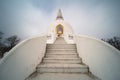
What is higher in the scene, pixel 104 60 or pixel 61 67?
pixel 104 60

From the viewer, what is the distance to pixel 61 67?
3521 mm

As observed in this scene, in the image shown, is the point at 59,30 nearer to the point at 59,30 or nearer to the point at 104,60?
the point at 59,30

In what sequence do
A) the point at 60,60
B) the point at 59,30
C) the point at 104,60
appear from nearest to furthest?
the point at 104,60
the point at 60,60
the point at 59,30

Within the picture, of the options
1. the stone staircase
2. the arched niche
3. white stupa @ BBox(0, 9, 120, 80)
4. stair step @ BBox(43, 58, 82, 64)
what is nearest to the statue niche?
the arched niche

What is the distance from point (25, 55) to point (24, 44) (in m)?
0.35

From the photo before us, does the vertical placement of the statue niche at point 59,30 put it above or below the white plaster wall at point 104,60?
above

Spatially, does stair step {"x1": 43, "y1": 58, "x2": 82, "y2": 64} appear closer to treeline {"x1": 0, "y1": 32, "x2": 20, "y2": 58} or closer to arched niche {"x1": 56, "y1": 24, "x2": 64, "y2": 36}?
arched niche {"x1": 56, "y1": 24, "x2": 64, "y2": 36}

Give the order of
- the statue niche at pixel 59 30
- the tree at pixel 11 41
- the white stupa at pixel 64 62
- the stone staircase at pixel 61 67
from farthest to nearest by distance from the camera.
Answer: the tree at pixel 11 41, the statue niche at pixel 59 30, the stone staircase at pixel 61 67, the white stupa at pixel 64 62

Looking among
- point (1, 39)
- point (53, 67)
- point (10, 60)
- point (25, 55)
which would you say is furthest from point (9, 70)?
point (1, 39)

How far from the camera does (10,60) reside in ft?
7.02

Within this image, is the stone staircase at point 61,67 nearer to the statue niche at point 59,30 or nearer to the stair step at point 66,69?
the stair step at point 66,69

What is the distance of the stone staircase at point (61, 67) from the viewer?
10.0 feet

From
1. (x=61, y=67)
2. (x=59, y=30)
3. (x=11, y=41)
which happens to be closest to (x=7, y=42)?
(x=11, y=41)

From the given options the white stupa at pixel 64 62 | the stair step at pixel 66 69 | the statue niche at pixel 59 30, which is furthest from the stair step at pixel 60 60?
the statue niche at pixel 59 30
